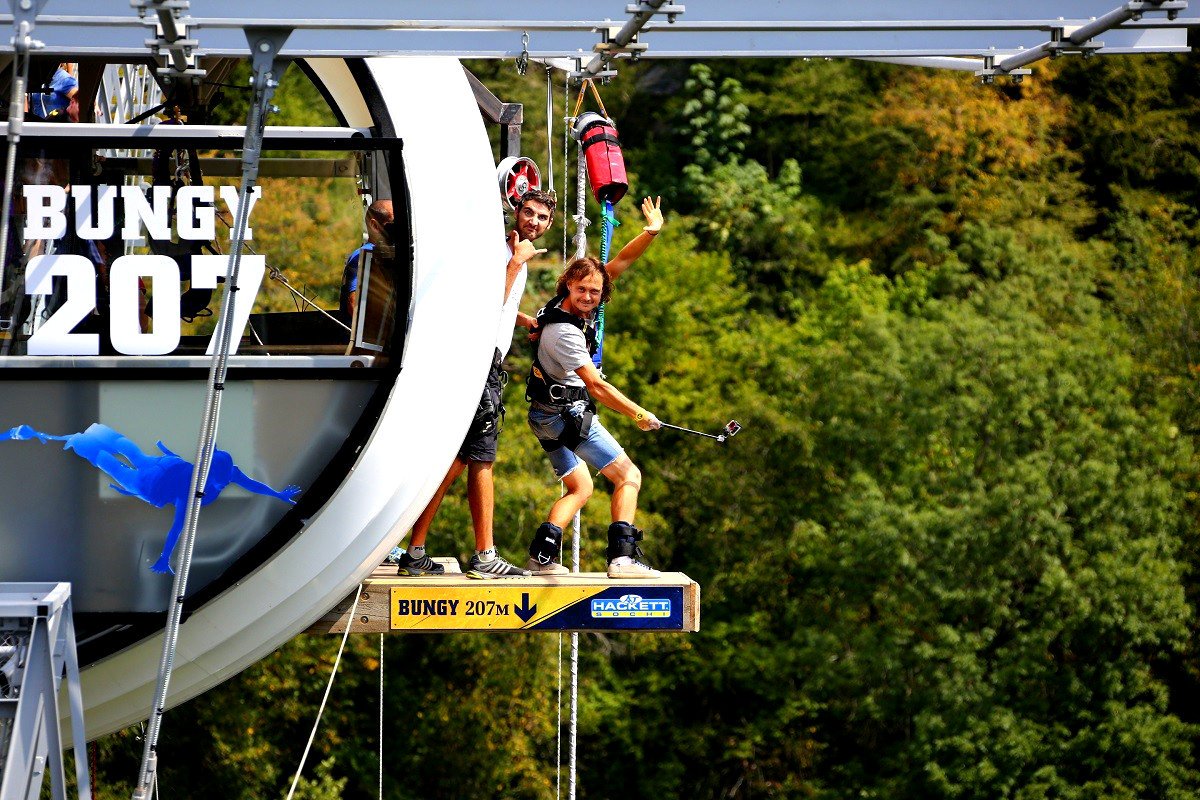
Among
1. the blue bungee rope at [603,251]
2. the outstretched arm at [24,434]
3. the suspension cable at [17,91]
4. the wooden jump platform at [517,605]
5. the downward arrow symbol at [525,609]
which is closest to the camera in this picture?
the suspension cable at [17,91]

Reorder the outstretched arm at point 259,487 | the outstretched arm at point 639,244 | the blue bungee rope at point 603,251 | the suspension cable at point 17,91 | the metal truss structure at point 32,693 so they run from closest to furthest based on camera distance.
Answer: the suspension cable at point 17,91
the metal truss structure at point 32,693
the outstretched arm at point 259,487
the outstretched arm at point 639,244
the blue bungee rope at point 603,251

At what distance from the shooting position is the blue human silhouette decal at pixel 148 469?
23.8ft

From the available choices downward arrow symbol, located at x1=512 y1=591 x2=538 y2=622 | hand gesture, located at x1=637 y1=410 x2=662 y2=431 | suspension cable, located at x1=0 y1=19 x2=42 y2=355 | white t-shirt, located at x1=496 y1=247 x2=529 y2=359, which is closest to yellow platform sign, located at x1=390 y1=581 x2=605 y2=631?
downward arrow symbol, located at x1=512 y1=591 x2=538 y2=622

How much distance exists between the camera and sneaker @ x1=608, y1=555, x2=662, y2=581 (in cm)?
832

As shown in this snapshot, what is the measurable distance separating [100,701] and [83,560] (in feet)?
2.10

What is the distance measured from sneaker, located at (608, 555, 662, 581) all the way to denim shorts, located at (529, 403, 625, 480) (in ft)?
1.50

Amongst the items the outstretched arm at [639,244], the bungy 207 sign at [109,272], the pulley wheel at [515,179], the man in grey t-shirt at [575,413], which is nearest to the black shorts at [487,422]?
the man in grey t-shirt at [575,413]

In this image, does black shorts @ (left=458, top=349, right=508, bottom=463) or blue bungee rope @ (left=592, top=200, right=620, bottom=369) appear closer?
black shorts @ (left=458, top=349, right=508, bottom=463)

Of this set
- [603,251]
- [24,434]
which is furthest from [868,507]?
[24,434]

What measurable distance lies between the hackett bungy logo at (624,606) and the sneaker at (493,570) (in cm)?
39

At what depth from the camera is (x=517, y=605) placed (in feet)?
26.8

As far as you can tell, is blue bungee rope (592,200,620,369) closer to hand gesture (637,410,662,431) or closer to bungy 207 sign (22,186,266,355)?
hand gesture (637,410,662,431)

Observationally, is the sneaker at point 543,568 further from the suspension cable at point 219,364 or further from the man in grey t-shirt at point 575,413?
the suspension cable at point 219,364

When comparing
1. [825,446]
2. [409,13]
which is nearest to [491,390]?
[409,13]
